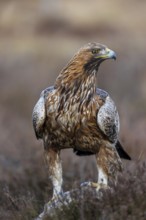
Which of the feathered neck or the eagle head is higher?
the eagle head

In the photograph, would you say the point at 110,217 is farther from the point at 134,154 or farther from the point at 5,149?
the point at 5,149

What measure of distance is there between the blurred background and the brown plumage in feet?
2.22

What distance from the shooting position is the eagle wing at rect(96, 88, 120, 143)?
31.0 ft

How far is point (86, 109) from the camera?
372 inches

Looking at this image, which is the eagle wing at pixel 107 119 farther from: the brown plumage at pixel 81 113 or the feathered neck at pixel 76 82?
the feathered neck at pixel 76 82

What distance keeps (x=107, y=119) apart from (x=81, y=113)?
0.79 ft

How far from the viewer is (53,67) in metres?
31.2

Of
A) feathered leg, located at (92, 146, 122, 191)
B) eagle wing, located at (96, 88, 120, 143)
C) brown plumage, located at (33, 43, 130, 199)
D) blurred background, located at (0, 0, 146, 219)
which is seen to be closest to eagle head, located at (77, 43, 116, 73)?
brown plumage, located at (33, 43, 130, 199)

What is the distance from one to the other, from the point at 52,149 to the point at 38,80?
18.4m

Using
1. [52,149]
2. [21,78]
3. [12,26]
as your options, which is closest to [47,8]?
[12,26]

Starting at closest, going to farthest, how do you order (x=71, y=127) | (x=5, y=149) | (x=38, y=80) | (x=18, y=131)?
(x=71, y=127) → (x=5, y=149) → (x=18, y=131) → (x=38, y=80)

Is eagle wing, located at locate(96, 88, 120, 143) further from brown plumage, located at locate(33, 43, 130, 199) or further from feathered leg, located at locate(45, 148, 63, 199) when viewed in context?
feathered leg, located at locate(45, 148, 63, 199)

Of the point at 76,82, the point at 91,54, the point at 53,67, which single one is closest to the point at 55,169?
the point at 76,82

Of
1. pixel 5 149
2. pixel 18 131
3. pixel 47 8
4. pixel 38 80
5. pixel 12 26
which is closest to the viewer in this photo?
pixel 5 149
